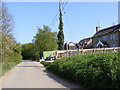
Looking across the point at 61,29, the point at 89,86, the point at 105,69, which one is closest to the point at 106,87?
the point at 105,69

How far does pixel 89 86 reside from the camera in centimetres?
1011

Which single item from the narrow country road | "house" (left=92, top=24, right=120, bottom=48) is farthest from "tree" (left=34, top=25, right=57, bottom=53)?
the narrow country road

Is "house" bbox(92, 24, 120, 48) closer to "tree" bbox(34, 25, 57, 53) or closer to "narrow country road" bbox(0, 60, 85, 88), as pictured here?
"tree" bbox(34, 25, 57, 53)

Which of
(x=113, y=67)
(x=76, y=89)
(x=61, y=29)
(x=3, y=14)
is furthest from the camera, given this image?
(x=61, y=29)

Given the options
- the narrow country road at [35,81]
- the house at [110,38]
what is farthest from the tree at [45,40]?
the narrow country road at [35,81]

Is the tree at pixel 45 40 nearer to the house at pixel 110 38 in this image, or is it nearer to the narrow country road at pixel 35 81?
the house at pixel 110 38

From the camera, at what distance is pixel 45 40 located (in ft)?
230

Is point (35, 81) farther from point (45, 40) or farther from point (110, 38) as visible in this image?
point (45, 40)

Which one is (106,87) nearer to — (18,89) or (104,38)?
(18,89)

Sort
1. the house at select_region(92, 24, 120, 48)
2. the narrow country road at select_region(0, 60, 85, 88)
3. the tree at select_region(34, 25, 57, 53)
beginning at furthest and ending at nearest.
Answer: the tree at select_region(34, 25, 57, 53), the house at select_region(92, 24, 120, 48), the narrow country road at select_region(0, 60, 85, 88)

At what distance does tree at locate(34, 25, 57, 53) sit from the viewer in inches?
2699

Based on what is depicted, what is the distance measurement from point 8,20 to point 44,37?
4436 cm

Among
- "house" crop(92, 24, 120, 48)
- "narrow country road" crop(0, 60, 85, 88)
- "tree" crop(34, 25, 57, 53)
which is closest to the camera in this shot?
"narrow country road" crop(0, 60, 85, 88)

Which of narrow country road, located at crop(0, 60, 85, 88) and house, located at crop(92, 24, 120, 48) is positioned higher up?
house, located at crop(92, 24, 120, 48)
